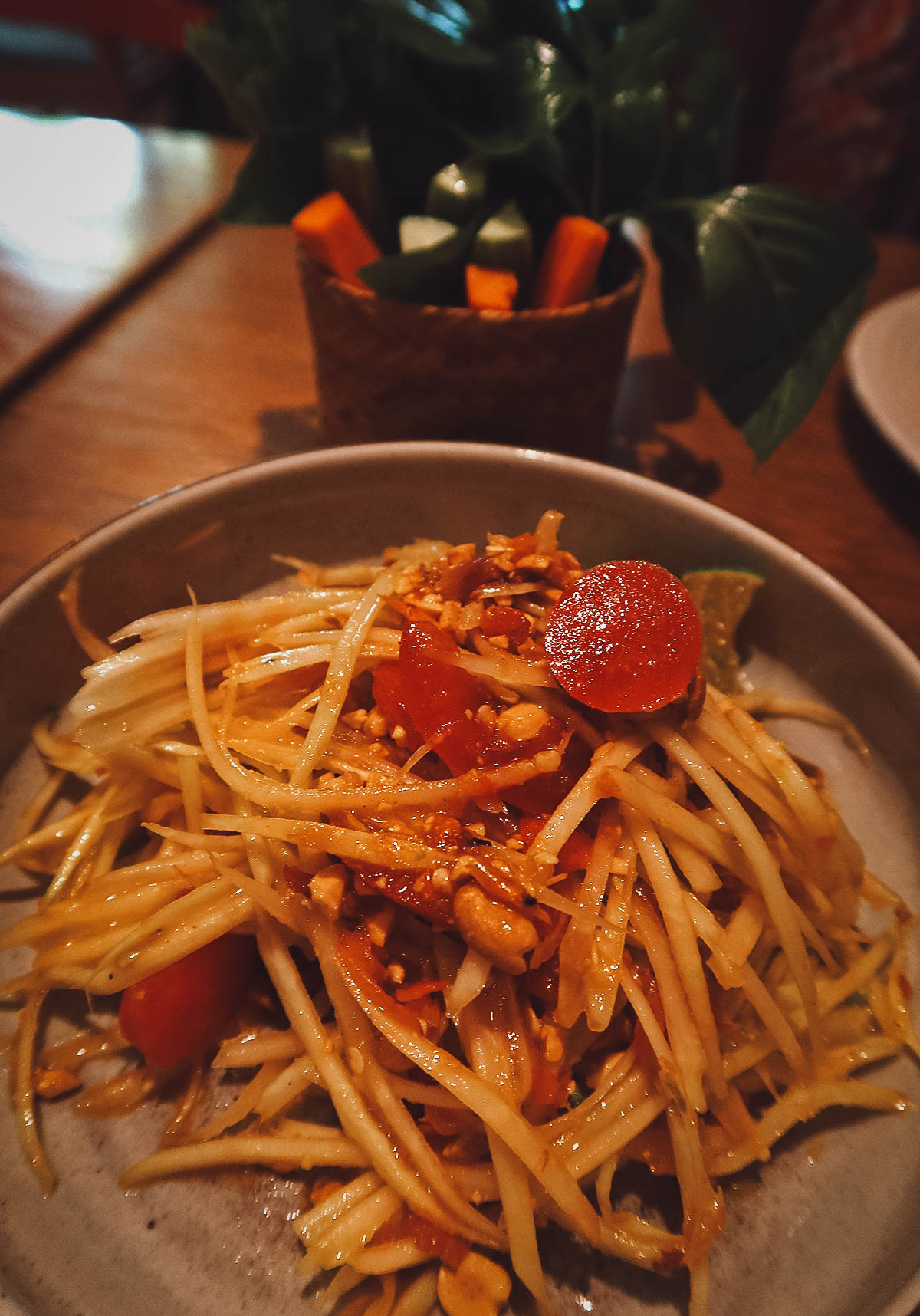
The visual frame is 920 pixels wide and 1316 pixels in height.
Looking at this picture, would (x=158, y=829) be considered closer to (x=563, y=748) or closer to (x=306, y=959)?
(x=306, y=959)

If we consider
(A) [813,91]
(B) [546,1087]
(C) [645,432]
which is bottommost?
(B) [546,1087]

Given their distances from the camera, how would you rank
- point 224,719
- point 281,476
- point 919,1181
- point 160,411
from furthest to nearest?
point 160,411, point 281,476, point 224,719, point 919,1181

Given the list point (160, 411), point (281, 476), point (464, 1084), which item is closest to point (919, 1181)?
point (464, 1084)

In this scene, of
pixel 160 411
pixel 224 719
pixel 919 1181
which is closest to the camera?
pixel 919 1181

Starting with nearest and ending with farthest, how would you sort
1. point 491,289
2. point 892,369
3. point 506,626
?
point 506,626 < point 491,289 < point 892,369

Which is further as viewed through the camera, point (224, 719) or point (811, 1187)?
point (224, 719)

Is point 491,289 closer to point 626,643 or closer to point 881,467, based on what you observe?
point 626,643

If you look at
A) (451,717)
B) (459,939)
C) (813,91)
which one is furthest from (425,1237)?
(813,91)
